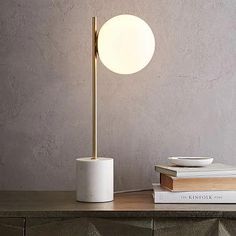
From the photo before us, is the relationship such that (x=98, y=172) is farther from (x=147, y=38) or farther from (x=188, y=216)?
(x=147, y=38)

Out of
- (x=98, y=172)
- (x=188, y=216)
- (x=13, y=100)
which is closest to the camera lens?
(x=188, y=216)

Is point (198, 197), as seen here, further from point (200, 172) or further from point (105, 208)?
point (105, 208)

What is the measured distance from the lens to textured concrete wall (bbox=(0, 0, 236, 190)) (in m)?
1.48

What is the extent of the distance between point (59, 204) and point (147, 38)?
0.51 meters

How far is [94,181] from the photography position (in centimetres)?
124

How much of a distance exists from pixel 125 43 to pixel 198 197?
18.0 inches

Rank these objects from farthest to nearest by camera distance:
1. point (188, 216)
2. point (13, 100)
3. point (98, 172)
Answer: point (13, 100) < point (98, 172) < point (188, 216)

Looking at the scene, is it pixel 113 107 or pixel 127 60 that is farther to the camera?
pixel 113 107

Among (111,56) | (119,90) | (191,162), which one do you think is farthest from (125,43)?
(191,162)

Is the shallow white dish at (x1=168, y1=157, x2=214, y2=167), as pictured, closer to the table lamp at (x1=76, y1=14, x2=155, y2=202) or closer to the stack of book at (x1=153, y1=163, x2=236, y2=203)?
the stack of book at (x1=153, y1=163, x2=236, y2=203)

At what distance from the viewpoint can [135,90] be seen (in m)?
1.49

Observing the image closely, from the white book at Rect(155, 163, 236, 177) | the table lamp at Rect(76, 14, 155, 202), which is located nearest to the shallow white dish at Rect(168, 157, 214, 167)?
the white book at Rect(155, 163, 236, 177)

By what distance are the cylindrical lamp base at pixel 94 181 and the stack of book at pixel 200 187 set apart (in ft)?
Result: 0.47

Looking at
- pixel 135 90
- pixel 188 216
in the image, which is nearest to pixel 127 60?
pixel 135 90
